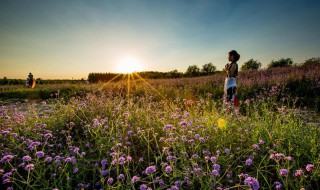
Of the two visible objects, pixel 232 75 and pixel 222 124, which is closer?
pixel 222 124

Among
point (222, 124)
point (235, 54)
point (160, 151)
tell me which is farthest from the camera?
point (235, 54)

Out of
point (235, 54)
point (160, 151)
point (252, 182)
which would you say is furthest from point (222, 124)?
point (235, 54)

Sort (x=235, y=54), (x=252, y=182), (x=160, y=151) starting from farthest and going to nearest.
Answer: (x=235, y=54)
(x=160, y=151)
(x=252, y=182)

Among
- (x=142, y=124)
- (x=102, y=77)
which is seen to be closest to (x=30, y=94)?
(x=142, y=124)

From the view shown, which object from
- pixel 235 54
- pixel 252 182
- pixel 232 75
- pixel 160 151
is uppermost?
pixel 235 54

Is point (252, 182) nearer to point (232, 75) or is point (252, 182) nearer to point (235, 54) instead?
point (232, 75)

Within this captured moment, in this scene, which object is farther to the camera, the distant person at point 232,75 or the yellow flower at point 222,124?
the distant person at point 232,75

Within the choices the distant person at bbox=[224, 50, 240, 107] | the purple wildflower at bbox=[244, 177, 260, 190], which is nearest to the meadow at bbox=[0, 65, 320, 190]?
the purple wildflower at bbox=[244, 177, 260, 190]

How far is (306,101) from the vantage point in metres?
6.64

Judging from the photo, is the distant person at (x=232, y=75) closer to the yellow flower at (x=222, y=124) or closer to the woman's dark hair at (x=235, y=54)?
the woman's dark hair at (x=235, y=54)

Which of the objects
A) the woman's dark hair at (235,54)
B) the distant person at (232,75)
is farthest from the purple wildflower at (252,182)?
the woman's dark hair at (235,54)

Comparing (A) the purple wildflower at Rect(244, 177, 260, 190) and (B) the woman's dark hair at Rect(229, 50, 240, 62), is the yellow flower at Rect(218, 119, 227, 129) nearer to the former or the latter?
(A) the purple wildflower at Rect(244, 177, 260, 190)

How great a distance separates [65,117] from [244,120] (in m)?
3.63

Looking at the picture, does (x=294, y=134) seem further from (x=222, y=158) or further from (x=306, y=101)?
(x=306, y=101)
